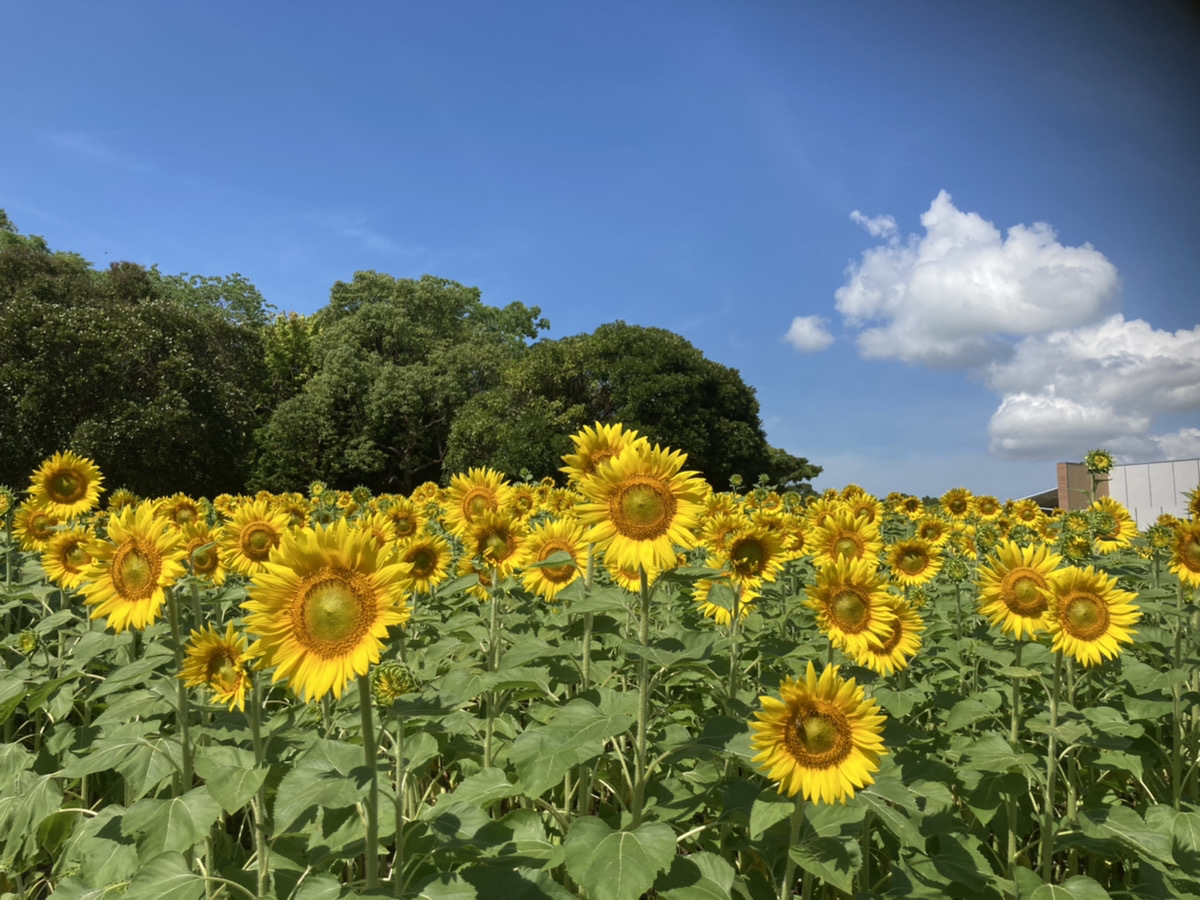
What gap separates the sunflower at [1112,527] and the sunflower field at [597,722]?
1271 millimetres

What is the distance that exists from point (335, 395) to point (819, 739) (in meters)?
33.3

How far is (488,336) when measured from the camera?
1636 inches

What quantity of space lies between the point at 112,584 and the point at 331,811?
1.43 meters

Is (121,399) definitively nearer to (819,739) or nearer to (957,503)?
(957,503)

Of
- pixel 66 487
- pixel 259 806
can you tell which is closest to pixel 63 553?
pixel 66 487

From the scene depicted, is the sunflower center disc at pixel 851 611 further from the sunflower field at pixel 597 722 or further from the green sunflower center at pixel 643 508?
the green sunflower center at pixel 643 508

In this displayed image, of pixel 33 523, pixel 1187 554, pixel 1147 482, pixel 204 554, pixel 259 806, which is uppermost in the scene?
pixel 1147 482

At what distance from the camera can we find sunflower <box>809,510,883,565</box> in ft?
14.8

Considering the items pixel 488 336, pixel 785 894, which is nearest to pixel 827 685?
pixel 785 894

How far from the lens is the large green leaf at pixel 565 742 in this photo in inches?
89.5

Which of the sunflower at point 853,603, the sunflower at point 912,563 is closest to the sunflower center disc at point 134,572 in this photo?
the sunflower at point 853,603

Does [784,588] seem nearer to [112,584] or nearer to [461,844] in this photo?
[461,844]

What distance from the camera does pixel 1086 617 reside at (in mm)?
3371

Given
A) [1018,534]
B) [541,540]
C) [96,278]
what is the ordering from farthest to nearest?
[96,278] < [1018,534] < [541,540]
